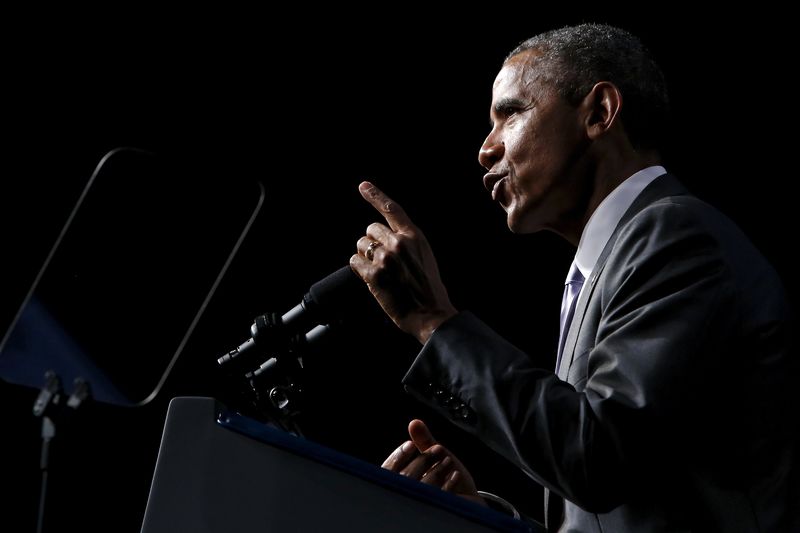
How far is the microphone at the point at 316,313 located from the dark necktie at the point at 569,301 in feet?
1.12

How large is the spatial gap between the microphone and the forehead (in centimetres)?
57

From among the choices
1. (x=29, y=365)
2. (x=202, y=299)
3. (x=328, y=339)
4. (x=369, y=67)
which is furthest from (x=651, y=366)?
(x=369, y=67)

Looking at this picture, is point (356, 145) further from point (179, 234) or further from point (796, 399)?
point (796, 399)

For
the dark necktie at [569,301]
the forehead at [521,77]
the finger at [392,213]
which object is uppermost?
the forehead at [521,77]

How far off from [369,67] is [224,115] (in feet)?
1.82

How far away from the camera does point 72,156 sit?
2914mm

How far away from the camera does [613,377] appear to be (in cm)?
104

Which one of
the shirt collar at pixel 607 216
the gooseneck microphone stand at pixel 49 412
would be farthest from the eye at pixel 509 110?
the gooseneck microphone stand at pixel 49 412

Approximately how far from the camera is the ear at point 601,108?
5.08 feet

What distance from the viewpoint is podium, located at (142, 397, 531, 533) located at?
0.88 meters

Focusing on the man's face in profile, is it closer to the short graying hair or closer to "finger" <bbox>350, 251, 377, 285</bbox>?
the short graying hair

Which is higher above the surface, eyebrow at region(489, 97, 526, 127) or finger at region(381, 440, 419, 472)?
eyebrow at region(489, 97, 526, 127)

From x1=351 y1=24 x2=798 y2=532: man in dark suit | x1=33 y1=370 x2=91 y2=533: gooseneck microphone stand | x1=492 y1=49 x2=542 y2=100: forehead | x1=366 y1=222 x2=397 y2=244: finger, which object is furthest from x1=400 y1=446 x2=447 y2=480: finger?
x1=33 y1=370 x2=91 y2=533: gooseneck microphone stand

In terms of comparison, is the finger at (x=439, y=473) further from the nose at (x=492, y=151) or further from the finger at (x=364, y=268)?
the nose at (x=492, y=151)
